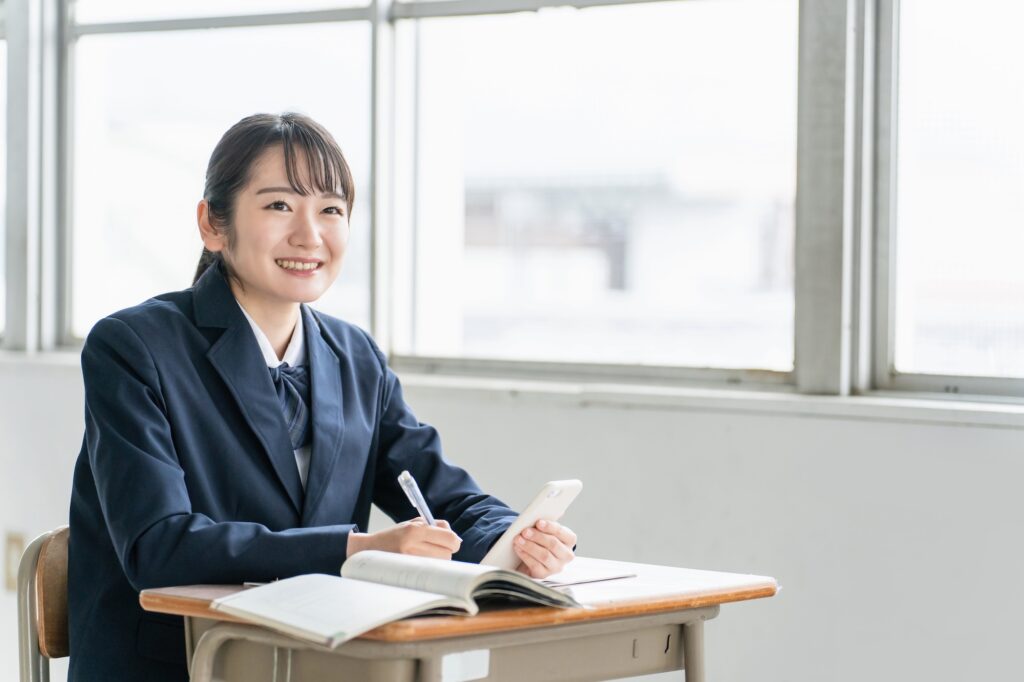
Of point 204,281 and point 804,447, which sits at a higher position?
point 204,281

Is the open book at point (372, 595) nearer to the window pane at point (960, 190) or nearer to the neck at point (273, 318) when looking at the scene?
the neck at point (273, 318)

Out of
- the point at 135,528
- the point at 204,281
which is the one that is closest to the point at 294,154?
the point at 204,281

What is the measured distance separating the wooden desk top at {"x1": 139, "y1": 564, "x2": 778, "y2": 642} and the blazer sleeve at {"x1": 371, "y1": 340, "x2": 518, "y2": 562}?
1.37 feet

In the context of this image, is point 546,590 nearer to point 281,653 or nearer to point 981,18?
point 281,653

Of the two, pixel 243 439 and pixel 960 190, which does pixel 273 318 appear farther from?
pixel 960 190

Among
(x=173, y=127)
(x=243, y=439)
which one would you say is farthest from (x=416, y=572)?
(x=173, y=127)

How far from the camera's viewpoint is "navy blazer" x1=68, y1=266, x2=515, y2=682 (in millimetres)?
1580

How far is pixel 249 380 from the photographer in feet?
5.97

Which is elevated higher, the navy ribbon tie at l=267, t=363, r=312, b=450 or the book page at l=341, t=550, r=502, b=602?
the navy ribbon tie at l=267, t=363, r=312, b=450

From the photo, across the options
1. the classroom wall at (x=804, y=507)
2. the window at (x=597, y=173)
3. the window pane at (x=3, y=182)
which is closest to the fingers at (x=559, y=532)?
the classroom wall at (x=804, y=507)

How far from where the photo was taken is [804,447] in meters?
2.51

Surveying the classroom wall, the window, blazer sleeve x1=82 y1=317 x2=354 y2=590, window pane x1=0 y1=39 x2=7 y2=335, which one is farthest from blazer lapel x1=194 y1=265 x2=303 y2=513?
window pane x1=0 y1=39 x2=7 y2=335

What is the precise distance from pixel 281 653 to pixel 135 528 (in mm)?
307

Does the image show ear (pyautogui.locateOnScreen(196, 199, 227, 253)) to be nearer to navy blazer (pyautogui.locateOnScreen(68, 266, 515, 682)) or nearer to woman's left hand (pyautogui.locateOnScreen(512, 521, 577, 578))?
navy blazer (pyautogui.locateOnScreen(68, 266, 515, 682))
